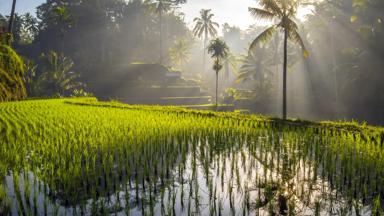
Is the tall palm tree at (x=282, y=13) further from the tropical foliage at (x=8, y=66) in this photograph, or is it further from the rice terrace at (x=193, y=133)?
the tropical foliage at (x=8, y=66)

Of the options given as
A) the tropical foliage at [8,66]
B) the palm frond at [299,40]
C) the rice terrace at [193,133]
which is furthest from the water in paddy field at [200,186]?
the tropical foliage at [8,66]

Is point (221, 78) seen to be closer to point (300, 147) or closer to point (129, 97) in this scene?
point (129, 97)

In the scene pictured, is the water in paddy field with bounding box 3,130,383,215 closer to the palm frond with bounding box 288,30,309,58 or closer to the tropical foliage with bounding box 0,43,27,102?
the palm frond with bounding box 288,30,309,58

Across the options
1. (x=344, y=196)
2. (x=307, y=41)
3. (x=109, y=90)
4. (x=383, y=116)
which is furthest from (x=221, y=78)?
(x=344, y=196)

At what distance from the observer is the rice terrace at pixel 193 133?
210 inches

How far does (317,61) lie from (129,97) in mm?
22690

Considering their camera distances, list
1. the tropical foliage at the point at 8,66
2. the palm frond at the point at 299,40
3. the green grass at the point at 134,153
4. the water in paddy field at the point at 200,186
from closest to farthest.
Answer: the water in paddy field at the point at 200,186
the green grass at the point at 134,153
the tropical foliage at the point at 8,66
the palm frond at the point at 299,40

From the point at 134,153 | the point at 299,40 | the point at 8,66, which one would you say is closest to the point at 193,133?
the point at 134,153

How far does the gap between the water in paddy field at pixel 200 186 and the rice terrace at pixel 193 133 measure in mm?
34

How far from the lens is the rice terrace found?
17.5 feet

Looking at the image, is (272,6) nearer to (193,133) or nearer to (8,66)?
(193,133)

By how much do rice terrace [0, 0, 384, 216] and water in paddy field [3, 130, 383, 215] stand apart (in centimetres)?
3

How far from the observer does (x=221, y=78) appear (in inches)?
2876

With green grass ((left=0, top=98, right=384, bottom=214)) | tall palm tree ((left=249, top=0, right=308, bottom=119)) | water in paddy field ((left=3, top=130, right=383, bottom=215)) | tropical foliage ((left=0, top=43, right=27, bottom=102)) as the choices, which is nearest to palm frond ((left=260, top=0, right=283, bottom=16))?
tall palm tree ((left=249, top=0, right=308, bottom=119))
